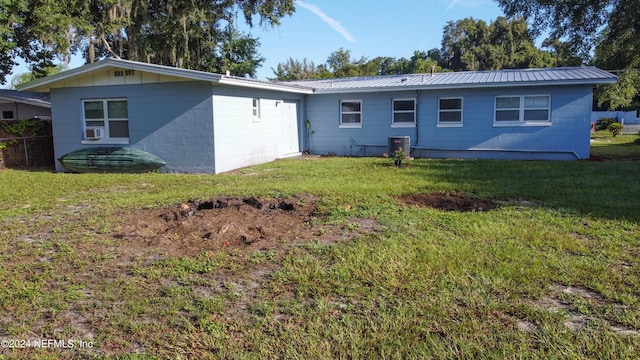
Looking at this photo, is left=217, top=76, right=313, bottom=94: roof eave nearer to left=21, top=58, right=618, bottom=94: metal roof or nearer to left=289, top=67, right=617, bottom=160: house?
left=21, top=58, right=618, bottom=94: metal roof

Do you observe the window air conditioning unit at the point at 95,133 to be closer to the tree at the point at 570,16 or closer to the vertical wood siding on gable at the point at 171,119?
the vertical wood siding on gable at the point at 171,119

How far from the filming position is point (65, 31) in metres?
19.4

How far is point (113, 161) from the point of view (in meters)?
12.7

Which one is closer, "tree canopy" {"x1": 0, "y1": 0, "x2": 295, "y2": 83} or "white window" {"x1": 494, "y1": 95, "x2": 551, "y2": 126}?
"white window" {"x1": 494, "y1": 95, "x2": 551, "y2": 126}

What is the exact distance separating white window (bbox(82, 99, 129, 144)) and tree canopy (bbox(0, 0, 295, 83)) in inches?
270

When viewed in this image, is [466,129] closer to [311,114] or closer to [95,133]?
[311,114]

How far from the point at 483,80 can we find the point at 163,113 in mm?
10300

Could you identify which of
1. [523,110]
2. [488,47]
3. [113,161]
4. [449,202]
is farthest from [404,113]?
[488,47]

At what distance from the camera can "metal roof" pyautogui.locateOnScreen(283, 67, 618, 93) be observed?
1377 cm

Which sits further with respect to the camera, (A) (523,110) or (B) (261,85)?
(A) (523,110)

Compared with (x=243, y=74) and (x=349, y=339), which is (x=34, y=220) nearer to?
(x=349, y=339)

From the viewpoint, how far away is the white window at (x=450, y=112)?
15.7 m

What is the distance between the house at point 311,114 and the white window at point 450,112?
0.03 metres

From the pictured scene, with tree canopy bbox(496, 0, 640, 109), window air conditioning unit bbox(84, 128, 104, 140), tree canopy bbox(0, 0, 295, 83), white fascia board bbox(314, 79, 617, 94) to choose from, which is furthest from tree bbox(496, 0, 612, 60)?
window air conditioning unit bbox(84, 128, 104, 140)
